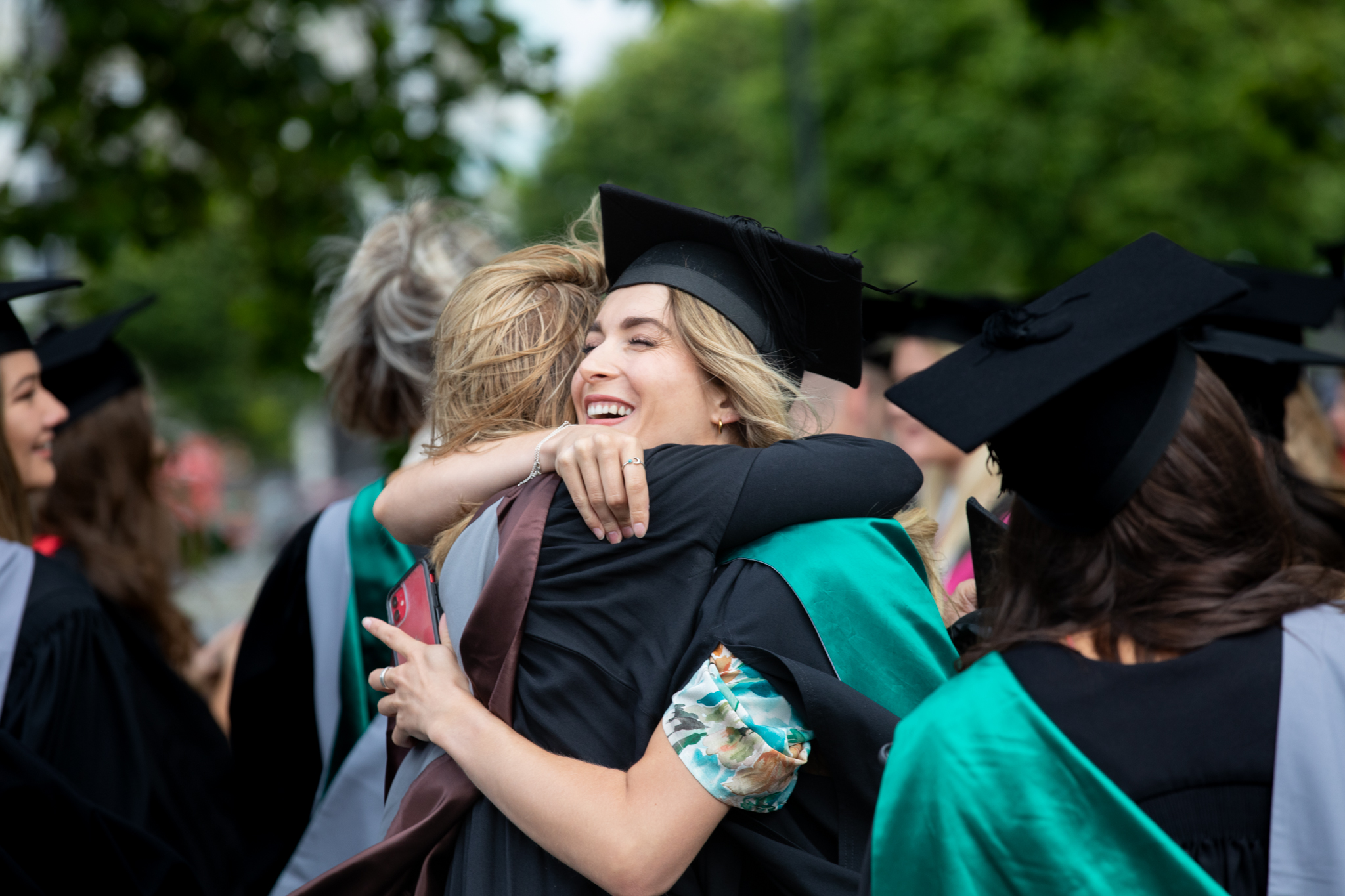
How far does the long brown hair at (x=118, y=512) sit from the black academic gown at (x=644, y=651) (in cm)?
274

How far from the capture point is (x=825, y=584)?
183cm

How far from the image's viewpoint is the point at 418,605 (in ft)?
6.95

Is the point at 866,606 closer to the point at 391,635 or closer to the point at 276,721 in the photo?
the point at 391,635

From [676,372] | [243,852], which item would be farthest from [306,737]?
[676,372]

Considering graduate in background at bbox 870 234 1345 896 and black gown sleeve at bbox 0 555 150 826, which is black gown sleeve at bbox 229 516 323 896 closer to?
black gown sleeve at bbox 0 555 150 826

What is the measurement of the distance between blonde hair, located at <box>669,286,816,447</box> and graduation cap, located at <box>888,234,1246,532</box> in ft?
1.88

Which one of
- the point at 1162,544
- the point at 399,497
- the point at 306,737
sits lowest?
the point at 306,737

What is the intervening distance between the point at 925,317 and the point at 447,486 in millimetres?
2766

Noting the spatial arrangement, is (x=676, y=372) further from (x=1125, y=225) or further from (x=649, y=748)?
(x=1125, y=225)

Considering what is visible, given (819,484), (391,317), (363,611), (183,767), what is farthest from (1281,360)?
(183,767)

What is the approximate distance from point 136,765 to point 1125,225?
14.6 meters

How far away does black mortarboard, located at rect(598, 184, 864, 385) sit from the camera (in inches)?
83.6

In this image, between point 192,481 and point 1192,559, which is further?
point 192,481

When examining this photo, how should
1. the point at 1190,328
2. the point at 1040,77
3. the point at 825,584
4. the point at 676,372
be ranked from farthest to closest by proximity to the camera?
the point at 1040,77 → the point at 1190,328 → the point at 676,372 → the point at 825,584
